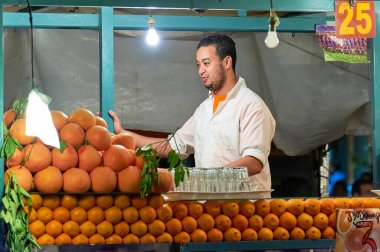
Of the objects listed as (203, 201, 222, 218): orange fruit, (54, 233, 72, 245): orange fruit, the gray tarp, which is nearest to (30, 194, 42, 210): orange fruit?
(54, 233, 72, 245): orange fruit

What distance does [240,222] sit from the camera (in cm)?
524

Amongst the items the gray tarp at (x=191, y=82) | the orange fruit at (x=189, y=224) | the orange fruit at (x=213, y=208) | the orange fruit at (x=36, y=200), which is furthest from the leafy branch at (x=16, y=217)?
the gray tarp at (x=191, y=82)

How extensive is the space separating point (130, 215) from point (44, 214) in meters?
0.49

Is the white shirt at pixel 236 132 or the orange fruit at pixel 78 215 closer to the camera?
the orange fruit at pixel 78 215

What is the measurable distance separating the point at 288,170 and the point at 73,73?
291 centimetres

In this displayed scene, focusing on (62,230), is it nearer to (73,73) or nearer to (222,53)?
(222,53)

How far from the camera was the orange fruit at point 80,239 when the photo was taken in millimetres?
4867

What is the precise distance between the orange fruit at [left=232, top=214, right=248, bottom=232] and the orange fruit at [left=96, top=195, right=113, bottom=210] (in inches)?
31.2

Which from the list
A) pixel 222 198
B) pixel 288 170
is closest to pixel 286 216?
pixel 222 198

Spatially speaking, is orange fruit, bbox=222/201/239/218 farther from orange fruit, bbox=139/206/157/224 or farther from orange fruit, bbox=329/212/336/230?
orange fruit, bbox=329/212/336/230

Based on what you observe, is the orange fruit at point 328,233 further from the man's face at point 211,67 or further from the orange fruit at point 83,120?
the man's face at point 211,67

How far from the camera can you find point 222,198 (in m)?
5.27

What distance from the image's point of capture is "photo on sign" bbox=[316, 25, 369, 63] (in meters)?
7.29

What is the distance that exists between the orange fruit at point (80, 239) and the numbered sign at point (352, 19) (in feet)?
6.95
